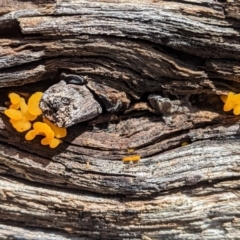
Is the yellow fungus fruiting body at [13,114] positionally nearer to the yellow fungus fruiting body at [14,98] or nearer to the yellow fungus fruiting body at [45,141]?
the yellow fungus fruiting body at [14,98]

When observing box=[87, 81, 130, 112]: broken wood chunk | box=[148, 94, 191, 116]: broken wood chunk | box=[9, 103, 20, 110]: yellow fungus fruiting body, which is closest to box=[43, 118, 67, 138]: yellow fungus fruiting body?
box=[9, 103, 20, 110]: yellow fungus fruiting body

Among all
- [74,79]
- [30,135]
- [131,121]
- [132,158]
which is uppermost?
[74,79]

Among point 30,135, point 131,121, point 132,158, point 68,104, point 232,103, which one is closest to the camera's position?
point 68,104

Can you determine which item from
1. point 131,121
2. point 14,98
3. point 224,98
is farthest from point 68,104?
point 224,98

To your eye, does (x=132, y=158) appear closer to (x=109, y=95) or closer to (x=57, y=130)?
(x=109, y=95)

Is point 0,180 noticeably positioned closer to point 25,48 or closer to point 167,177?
point 25,48

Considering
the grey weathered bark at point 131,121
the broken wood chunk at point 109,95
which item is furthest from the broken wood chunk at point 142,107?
the broken wood chunk at point 109,95

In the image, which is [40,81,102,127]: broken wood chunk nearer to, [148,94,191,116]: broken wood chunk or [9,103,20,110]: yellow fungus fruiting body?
[9,103,20,110]: yellow fungus fruiting body
